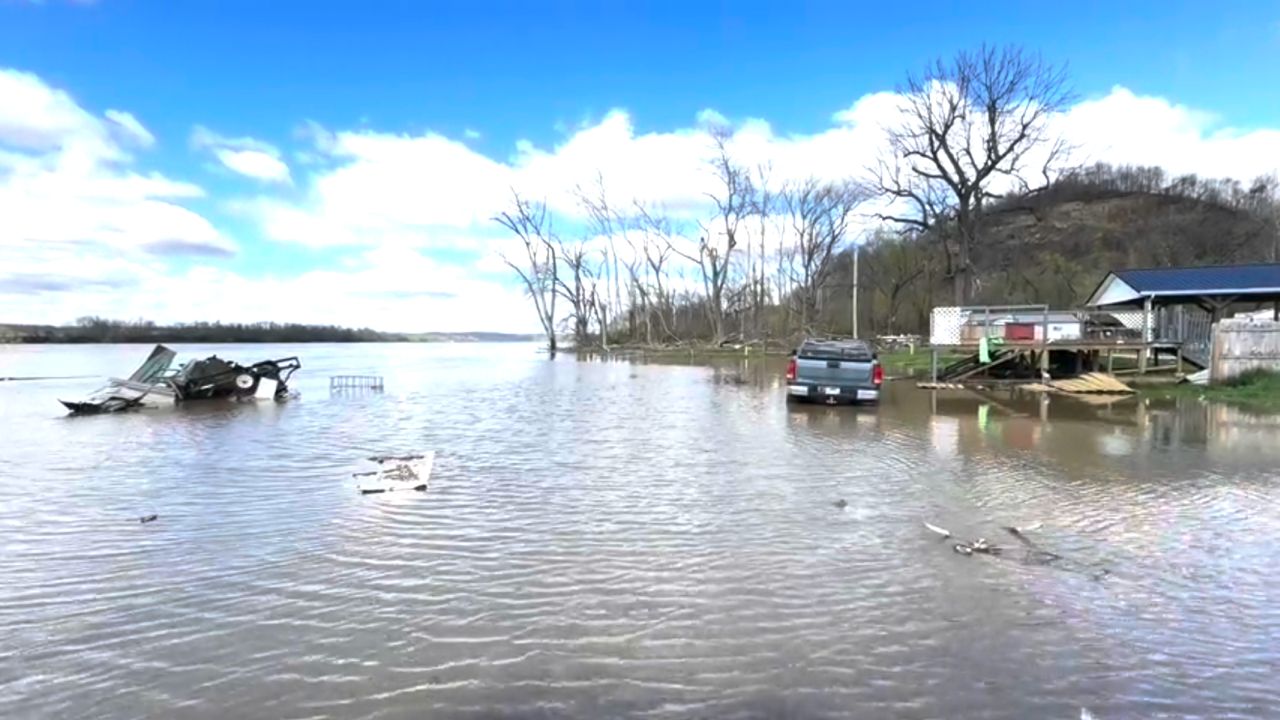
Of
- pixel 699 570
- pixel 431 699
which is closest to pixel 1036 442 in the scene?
pixel 699 570

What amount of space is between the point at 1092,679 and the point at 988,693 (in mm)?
607

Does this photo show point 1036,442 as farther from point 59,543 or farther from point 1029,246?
point 1029,246

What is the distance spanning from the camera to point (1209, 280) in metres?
24.4

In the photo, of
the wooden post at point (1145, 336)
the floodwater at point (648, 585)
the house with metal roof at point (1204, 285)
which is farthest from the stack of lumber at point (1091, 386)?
the floodwater at point (648, 585)

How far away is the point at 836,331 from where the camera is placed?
2628 inches

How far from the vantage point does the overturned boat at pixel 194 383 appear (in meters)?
20.3

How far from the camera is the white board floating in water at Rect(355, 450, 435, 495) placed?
858 centimetres

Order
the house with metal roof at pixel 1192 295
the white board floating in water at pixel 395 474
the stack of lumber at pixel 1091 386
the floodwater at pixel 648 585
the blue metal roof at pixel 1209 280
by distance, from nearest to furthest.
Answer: the floodwater at pixel 648 585 → the white board floating in water at pixel 395 474 → the stack of lumber at pixel 1091 386 → the blue metal roof at pixel 1209 280 → the house with metal roof at pixel 1192 295

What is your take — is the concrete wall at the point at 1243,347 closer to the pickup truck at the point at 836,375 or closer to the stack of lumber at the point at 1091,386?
the stack of lumber at the point at 1091,386

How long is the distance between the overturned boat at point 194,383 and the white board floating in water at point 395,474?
43.6 feet

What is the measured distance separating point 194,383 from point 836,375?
1736 cm

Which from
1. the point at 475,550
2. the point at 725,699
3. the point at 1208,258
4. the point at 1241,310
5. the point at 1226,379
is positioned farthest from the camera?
the point at 1208,258

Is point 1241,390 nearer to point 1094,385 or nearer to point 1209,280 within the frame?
point 1094,385

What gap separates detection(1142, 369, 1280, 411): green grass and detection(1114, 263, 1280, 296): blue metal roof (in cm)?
398
